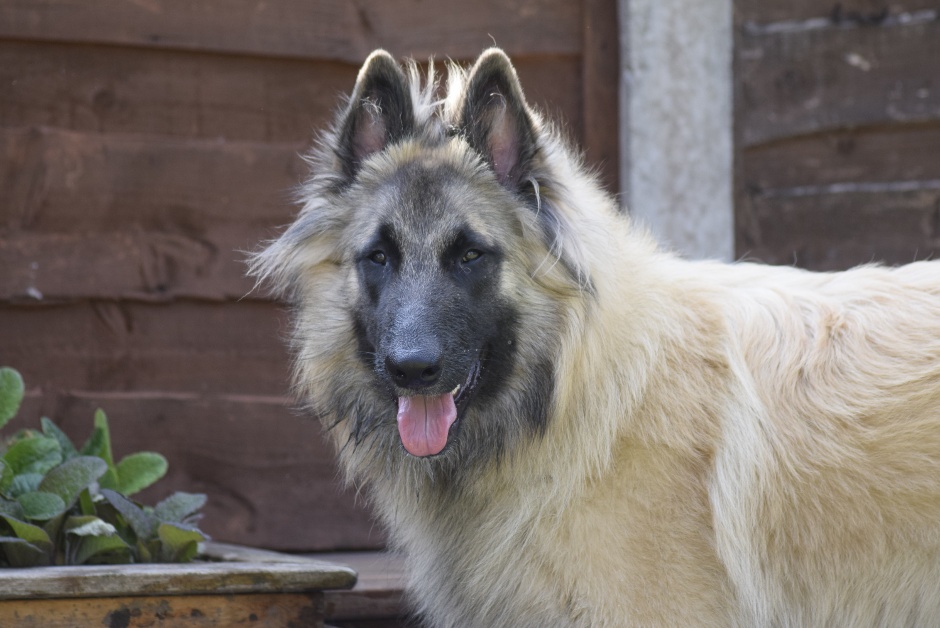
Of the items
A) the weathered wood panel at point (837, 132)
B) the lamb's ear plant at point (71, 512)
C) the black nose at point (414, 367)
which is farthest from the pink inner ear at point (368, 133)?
the weathered wood panel at point (837, 132)

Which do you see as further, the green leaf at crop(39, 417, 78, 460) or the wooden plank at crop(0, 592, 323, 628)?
the green leaf at crop(39, 417, 78, 460)

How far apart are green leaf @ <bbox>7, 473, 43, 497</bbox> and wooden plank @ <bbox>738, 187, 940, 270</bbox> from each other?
342cm

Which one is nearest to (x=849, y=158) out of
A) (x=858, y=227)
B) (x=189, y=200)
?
(x=858, y=227)

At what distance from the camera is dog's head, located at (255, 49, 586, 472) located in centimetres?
294

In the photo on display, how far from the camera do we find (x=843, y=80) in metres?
4.98

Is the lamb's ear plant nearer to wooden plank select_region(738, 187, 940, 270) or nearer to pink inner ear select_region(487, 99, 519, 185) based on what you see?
pink inner ear select_region(487, 99, 519, 185)

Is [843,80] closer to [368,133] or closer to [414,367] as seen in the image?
[368,133]

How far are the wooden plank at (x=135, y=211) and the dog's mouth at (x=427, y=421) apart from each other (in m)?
1.93

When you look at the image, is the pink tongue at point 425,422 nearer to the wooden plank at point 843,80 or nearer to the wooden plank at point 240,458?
the wooden plank at point 240,458

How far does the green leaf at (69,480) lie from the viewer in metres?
3.39

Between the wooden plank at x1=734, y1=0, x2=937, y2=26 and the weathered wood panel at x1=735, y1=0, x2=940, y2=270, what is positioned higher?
the wooden plank at x1=734, y1=0, x2=937, y2=26

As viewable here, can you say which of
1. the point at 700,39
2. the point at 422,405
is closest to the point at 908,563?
the point at 422,405

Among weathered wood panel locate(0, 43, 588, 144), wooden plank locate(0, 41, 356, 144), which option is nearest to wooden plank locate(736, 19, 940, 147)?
weathered wood panel locate(0, 43, 588, 144)

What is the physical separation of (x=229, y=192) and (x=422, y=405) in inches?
82.2
